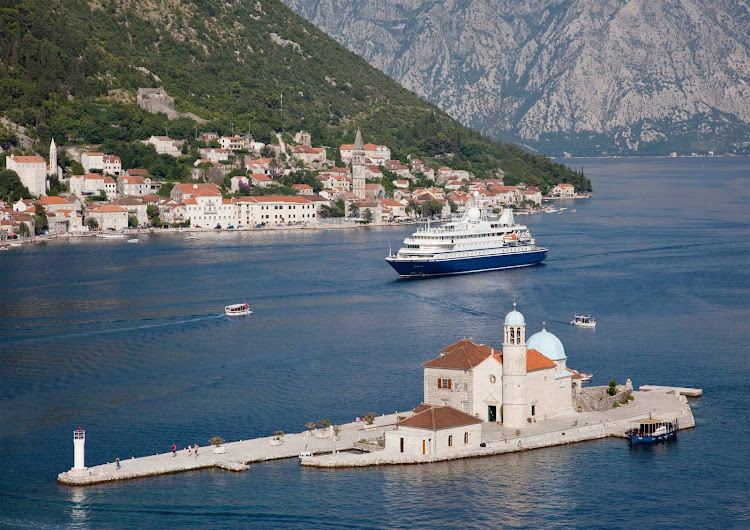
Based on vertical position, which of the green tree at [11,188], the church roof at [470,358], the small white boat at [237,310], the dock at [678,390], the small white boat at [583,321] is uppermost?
the green tree at [11,188]

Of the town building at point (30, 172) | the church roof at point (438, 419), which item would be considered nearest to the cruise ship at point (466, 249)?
the town building at point (30, 172)

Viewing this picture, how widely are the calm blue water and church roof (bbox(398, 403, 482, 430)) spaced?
5.59 ft

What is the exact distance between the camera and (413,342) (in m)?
77.8

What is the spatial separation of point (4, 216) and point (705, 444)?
355ft

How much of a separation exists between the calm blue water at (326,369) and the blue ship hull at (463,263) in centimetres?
209

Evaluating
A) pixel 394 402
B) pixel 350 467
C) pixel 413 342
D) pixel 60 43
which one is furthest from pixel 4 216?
pixel 350 467

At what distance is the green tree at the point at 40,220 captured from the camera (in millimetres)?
149000

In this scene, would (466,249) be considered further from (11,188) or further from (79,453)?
(79,453)

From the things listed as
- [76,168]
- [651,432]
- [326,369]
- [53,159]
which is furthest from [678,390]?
[76,168]

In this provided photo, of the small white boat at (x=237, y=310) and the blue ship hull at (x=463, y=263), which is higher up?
the blue ship hull at (x=463, y=263)

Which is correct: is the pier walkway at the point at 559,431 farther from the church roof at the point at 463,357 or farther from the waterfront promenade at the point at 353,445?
the church roof at the point at 463,357

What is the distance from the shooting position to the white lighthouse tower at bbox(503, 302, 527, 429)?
53.5 metres

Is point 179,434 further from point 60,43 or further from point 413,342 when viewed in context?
point 60,43

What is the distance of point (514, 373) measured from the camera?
176 ft
